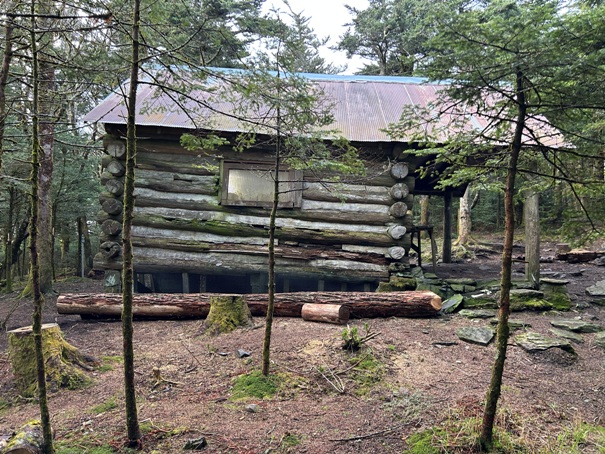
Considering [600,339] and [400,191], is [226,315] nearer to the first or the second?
[400,191]

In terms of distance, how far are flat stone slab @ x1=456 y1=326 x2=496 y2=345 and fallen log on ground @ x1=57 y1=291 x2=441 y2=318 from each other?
87cm

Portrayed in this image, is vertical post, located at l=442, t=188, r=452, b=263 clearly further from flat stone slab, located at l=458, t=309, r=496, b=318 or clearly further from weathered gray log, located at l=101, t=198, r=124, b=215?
weathered gray log, located at l=101, t=198, r=124, b=215

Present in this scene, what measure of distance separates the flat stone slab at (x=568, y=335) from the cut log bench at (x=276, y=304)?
1.71 metres

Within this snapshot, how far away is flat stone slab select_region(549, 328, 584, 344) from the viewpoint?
569 centimetres

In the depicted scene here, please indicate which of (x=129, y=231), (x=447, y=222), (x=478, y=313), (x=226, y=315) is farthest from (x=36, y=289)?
(x=447, y=222)

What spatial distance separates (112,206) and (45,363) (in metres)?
4.65

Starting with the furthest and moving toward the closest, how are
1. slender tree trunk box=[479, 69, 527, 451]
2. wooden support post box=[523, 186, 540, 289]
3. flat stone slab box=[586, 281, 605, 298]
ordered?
wooden support post box=[523, 186, 540, 289] → flat stone slab box=[586, 281, 605, 298] → slender tree trunk box=[479, 69, 527, 451]

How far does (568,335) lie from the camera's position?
581cm

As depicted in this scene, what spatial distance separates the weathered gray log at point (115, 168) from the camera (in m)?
8.73

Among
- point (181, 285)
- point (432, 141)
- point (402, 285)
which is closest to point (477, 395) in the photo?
point (432, 141)

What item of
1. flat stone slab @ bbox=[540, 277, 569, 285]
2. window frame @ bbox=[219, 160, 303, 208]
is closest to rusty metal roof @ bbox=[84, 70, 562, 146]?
window frame @ bbox=[219, 160, 303, 208]

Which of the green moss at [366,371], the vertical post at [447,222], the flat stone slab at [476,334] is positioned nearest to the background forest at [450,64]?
the green moss at [366,371]

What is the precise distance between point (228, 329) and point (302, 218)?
3.68 meters

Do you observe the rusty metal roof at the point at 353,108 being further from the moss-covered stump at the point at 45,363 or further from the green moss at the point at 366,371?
the green moss at the point at 366,371
